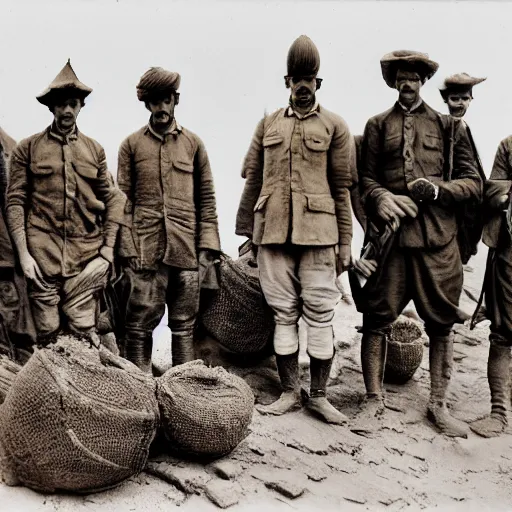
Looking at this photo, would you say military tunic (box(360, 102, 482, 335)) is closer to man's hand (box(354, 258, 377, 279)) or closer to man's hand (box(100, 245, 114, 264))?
man's hand (box(354, 258, 377, 279))

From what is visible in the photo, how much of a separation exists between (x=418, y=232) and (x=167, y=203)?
69.3 inches

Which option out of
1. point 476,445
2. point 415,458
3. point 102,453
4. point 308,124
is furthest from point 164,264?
point 476,445

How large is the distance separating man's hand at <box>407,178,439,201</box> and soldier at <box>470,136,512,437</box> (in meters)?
0.53

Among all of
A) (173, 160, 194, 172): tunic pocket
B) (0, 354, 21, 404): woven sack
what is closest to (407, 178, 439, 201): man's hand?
(173, 160, 194, 172): tunic pocket

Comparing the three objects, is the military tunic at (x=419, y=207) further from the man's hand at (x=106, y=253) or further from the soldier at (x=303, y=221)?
the man's hand at (x=106, y=253)

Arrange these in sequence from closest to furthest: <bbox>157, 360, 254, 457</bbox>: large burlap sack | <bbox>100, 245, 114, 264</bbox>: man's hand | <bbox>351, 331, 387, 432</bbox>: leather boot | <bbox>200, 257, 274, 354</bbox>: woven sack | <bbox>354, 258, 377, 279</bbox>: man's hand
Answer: <bbox>157, 360, 254, 457</bbox>: large burlap sack
<bbox>100, 245, 114, 264</bbox>: man's hand
<bbox>354, 258, 377, 279</bbox>: man's hand
<bbox>351, 331, 387, 432</bbox>: leather boot
<bbox>200, 257, 274, 354</bbox>: woven sack

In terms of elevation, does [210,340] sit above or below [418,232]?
below

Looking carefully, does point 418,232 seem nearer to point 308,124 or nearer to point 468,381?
point 308,124

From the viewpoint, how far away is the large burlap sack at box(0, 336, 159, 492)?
403 centimetres

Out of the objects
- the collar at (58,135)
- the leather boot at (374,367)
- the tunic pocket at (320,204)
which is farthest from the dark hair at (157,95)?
the leather boot at (374,367)

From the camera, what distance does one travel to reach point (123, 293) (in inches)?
222

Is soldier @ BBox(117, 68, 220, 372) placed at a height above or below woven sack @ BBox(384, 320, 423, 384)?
above

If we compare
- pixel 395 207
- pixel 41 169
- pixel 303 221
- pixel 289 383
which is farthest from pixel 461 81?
pixel 41 169

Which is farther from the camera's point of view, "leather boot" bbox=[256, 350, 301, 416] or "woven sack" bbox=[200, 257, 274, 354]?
"woven sack" bbox=[200, 257, 274, 354]
